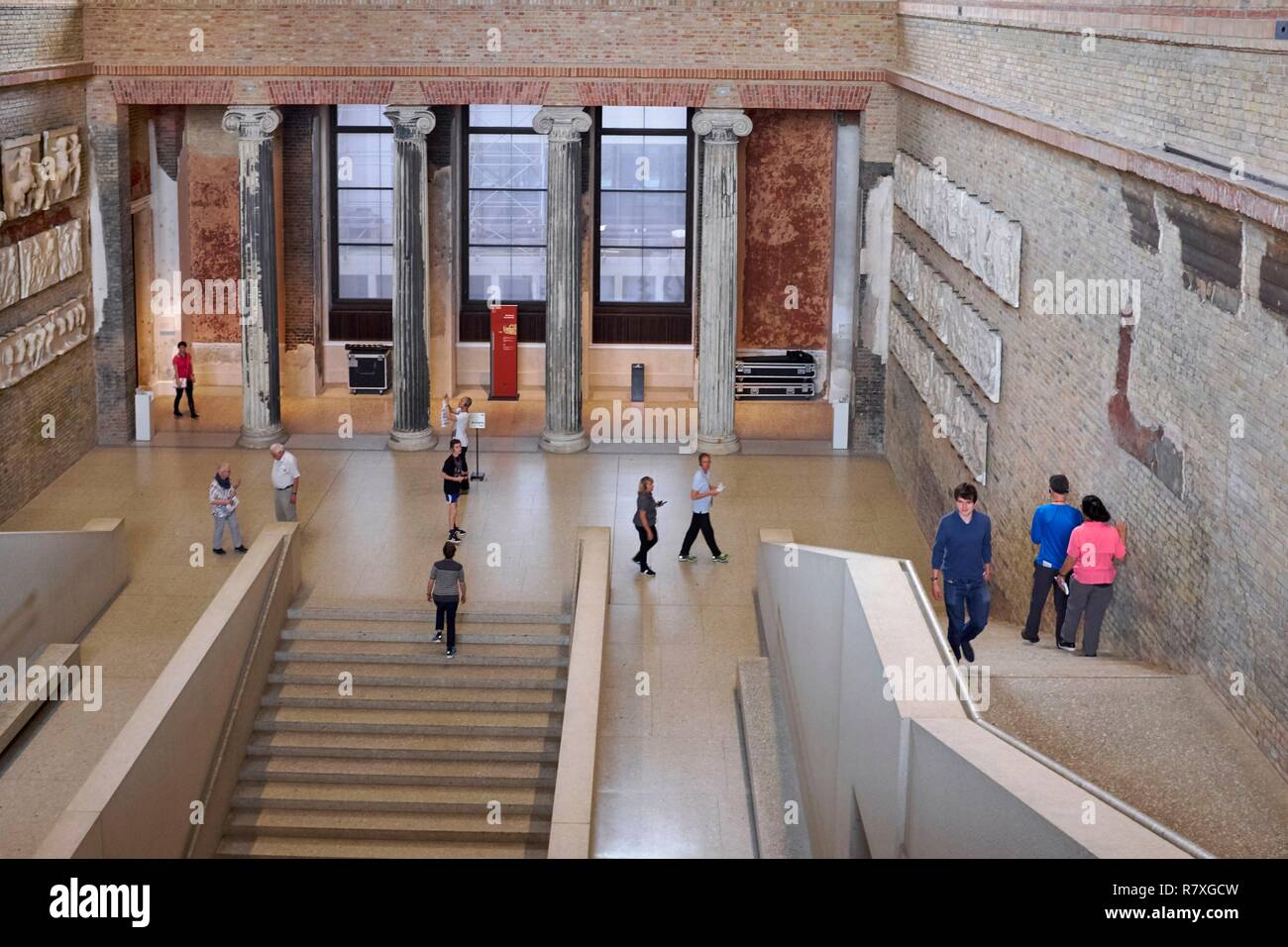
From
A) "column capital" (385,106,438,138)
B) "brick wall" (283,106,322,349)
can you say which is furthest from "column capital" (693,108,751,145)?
"brick wall" (283,106,322,349)

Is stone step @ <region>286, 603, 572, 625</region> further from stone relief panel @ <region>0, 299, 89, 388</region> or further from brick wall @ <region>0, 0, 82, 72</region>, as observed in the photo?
brick wall @ <region>0, 0, 82, 72</region>

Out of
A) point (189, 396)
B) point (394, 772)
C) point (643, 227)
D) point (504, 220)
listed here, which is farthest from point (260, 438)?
point (394, 772)

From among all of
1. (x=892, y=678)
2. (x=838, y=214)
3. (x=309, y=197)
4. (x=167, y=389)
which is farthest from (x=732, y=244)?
(x=892, y=678)

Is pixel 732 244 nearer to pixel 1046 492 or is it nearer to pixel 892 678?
pixel 1046 492

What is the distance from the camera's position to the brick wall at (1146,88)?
11.2 meters

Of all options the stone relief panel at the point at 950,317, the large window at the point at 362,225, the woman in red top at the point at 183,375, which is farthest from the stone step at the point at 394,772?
the large window at the point at 362,225

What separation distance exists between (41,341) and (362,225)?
7.78m

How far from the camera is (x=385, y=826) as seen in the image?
16406 millimetres

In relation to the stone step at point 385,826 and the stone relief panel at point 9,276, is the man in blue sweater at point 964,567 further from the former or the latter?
the stone relief panel at point 9,276

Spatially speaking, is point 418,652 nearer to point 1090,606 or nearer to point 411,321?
point 1090,606

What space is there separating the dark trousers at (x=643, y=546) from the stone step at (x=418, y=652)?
7.14 feet

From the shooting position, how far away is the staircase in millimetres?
16391

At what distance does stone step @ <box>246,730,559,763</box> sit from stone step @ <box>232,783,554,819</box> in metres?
0.38

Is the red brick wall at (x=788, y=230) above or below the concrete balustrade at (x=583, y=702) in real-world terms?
above
